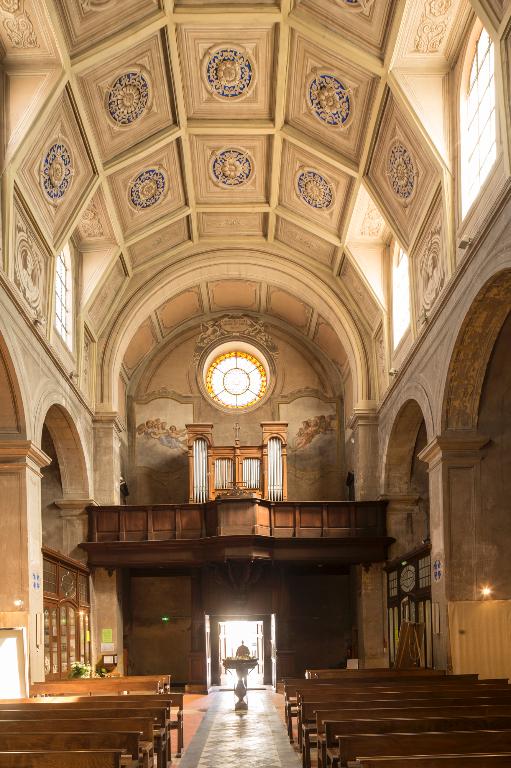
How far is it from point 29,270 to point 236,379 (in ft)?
42.0

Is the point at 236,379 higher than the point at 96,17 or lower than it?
lower

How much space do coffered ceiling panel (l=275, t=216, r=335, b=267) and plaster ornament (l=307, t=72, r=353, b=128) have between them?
5.13 m

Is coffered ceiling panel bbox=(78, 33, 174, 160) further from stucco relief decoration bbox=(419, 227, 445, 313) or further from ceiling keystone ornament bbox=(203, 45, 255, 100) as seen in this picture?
Answer: stucco relief decoration bbox=(419, 227, 445, 313)

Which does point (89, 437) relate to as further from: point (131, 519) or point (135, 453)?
point (135, 453)

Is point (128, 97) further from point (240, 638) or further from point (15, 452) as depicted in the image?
point (240, 638)

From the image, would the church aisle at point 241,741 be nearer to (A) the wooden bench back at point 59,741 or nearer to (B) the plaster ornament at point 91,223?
(A) the wooden bench back at point 59,741

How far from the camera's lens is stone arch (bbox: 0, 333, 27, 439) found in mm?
15375

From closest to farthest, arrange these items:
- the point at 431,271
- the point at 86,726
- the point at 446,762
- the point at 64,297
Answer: the point at 446,762 < the point at 86,726 < the point at 431,271 < the point at 64,297

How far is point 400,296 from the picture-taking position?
21.5m

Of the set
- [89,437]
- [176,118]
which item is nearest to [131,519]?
[89,437]

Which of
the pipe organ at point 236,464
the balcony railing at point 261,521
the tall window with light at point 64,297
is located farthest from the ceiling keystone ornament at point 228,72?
the pipe organ at point 236,464

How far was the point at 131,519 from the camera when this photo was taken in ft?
76.8

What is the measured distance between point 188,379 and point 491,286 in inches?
634

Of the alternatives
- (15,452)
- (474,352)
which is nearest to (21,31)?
(15,452)
